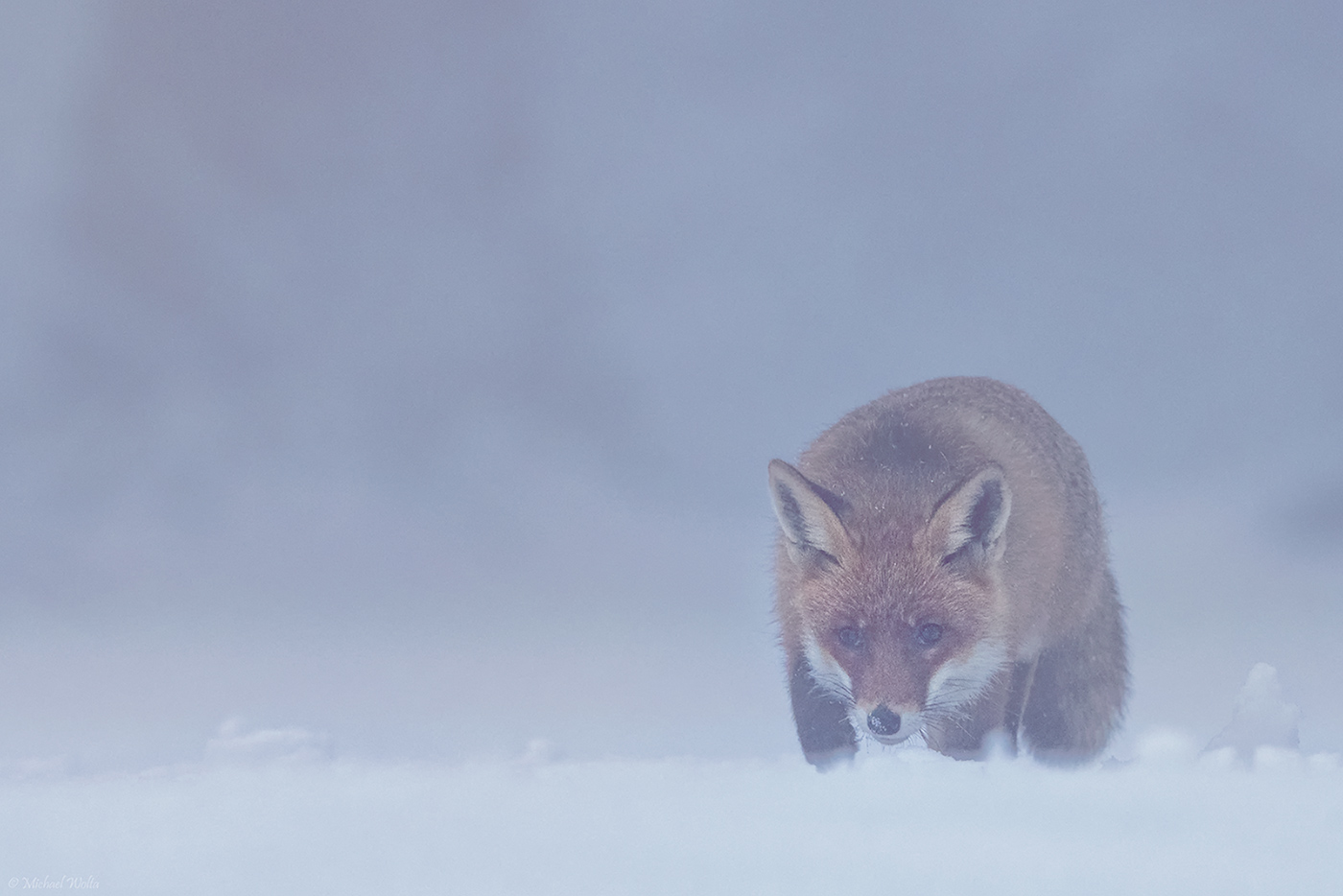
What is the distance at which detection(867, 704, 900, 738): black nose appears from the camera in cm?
543

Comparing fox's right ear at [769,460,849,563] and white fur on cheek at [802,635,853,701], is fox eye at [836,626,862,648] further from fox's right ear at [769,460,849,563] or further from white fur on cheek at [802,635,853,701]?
fox's right ear at [769,460,849,563]

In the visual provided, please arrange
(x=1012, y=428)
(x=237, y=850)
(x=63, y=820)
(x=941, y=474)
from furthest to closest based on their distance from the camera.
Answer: (x=1012, y=428), (x=941, y=474), (x=63, y=820), (x=237, y=850)

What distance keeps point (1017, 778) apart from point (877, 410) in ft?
8.57

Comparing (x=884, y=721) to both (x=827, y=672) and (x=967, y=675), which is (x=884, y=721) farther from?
(x=967, y=675)

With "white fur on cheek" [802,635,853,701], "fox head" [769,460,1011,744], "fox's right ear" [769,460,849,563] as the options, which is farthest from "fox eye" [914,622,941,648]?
"fox's right ear" [769,460,849,563]

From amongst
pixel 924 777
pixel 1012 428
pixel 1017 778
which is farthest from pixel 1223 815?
pixel 1012 428

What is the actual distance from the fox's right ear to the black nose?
2.94ft

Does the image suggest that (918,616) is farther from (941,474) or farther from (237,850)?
(237,850)

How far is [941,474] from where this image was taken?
6355 mm

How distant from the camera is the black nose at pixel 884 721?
5.43 m

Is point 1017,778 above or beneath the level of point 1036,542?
beneath

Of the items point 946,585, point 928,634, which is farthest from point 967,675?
point 946,585

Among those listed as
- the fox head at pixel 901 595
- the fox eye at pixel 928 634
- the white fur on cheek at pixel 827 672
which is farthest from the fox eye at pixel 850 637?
the fox eye at pixel 928 634

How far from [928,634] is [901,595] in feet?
0.84
